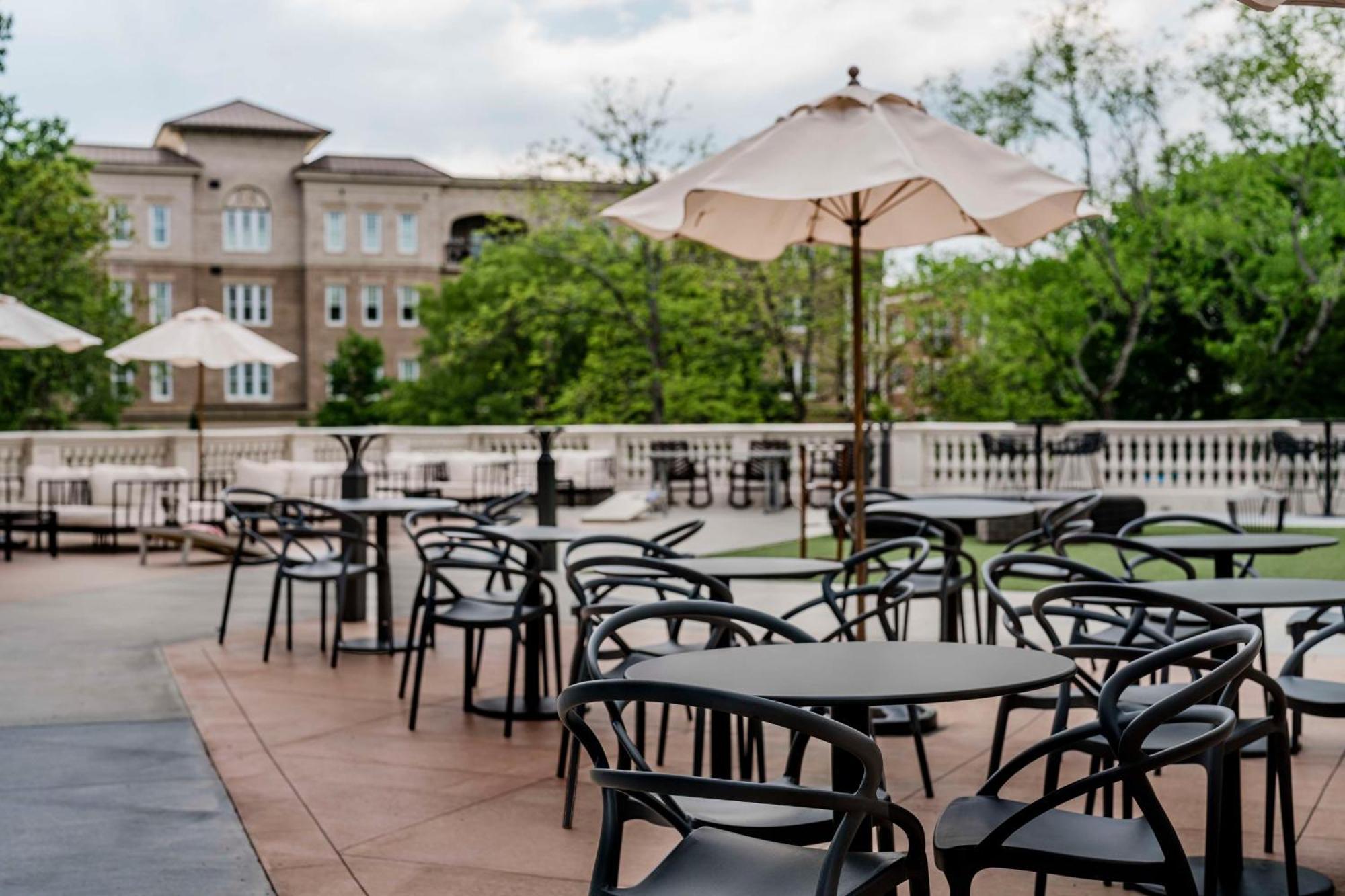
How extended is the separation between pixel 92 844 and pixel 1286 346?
31815 mm

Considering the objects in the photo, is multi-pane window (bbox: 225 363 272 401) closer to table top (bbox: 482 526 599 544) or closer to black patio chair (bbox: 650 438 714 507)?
black patio chair (bbox: 650 438 714 507)

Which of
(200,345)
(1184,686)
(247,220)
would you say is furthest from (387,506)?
(247,220)

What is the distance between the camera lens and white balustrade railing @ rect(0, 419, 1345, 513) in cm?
1967

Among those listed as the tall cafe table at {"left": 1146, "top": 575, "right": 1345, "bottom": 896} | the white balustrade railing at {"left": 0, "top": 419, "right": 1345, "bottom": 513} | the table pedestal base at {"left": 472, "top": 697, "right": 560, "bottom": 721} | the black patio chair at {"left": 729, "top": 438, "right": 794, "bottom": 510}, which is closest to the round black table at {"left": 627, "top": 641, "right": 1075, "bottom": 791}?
the tall cafe table at {"left": 1146, "top": 575, "right": 1345, "bottom": 896}

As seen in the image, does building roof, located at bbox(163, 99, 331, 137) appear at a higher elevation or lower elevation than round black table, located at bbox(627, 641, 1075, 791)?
higher

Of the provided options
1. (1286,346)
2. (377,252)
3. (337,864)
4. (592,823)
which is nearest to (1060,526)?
(592,823)

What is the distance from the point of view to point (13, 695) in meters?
7.37

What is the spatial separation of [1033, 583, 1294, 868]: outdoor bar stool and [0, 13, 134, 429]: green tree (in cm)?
2751

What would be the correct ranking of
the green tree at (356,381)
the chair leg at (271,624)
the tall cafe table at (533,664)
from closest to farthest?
the tall cafe table at (533,664) → the chair leg at (271,624) → the green tree at (356,381)

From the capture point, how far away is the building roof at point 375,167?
199 feet

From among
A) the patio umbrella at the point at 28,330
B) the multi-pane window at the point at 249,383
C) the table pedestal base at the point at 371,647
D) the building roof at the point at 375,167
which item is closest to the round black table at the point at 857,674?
the table pedestal base at the point at 371,647

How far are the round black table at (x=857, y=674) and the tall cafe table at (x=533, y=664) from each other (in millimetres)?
3050

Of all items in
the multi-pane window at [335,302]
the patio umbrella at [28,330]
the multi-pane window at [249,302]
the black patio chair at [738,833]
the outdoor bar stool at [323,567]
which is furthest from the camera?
the multi-pane window at [335,302]

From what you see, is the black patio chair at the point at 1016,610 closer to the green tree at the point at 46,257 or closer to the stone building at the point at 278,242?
the green tree at the point at 46,257
